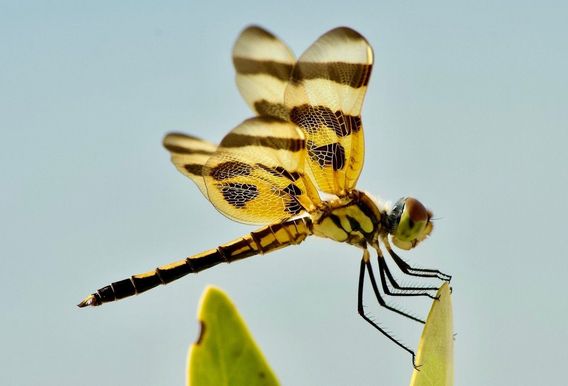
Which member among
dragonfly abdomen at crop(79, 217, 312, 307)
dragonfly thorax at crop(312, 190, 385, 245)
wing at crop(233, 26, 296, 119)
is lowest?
dragonfly thorax at crop(312, 190, 385, 245)

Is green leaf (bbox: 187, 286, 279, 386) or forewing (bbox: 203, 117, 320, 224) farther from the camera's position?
forewing (bbox: 203, 117, 320, 224)

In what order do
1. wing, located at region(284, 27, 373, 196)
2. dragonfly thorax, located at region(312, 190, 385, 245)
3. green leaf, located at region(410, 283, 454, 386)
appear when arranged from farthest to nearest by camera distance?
dragonfly thorax, located at region(312, 190, 385, 245) < wing, located at region(284, 27, 373, 196) < green leaf, located at region(410, 283, 454, 386)

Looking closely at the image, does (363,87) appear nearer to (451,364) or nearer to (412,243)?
(412,243)

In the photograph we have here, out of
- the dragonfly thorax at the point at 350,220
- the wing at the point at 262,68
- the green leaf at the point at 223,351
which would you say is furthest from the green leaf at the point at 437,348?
the dragonfly thorax at the point at 350,220

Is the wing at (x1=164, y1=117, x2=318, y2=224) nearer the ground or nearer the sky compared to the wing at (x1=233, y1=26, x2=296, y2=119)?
nearer the ground

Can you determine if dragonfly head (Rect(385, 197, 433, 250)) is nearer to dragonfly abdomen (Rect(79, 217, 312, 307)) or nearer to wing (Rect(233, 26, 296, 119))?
dragonfly abdomen (Rect(79, 217, 312, 307))

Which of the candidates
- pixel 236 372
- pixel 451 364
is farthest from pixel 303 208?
pixel 236 372

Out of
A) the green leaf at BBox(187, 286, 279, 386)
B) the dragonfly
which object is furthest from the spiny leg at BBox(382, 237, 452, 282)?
the green leaf at BBox(187, 286, 279, 386)
